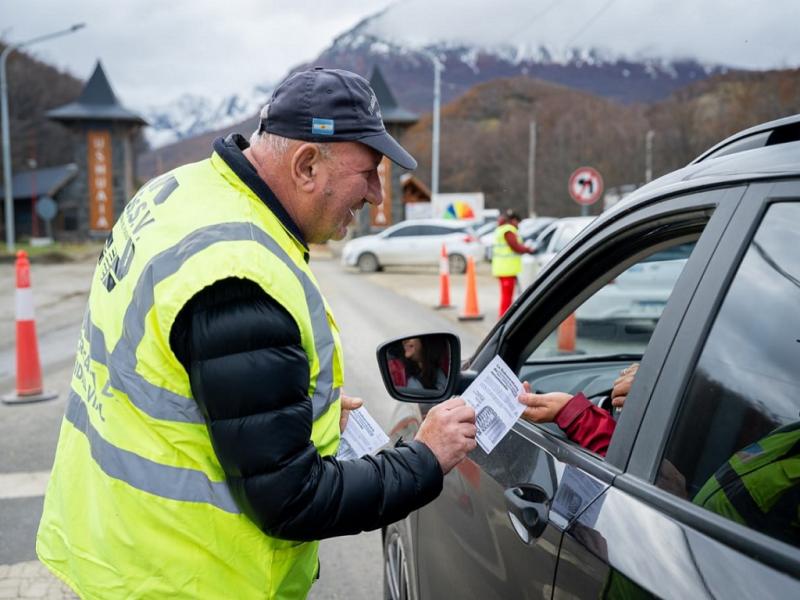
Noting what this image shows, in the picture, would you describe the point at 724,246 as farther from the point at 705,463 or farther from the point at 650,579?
the point at 650,579

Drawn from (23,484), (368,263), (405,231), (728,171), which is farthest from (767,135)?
(368,263)

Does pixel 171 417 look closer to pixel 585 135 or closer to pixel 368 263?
pixel 368 263

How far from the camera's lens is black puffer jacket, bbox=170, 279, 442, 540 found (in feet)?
4.85

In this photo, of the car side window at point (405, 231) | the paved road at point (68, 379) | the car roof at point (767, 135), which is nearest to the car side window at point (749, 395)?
the car roof at point (767, 135)

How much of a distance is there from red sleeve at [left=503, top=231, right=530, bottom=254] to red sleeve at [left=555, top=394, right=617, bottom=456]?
10701 millimetres

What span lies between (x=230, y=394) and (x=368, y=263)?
2490cm

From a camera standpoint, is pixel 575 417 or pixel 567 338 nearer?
pixel 575 417

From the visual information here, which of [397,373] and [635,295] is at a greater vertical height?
[397,373]

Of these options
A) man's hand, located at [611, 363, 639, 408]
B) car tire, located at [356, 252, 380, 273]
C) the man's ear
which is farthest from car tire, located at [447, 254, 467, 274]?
the man's ear

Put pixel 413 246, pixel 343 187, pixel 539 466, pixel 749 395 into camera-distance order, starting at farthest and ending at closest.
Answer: pixel 413 246 → pixel 539 466 → pixel 343 187 → pixel 749 395

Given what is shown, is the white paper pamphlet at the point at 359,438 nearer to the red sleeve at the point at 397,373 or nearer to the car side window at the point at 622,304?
the red sleeve at the point at 397,373

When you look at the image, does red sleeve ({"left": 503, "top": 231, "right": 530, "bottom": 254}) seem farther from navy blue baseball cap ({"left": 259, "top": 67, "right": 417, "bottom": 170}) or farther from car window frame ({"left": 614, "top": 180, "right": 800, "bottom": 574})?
car window frame ({"left": 614, "top": 180, "right": 800, "bottom": 574})

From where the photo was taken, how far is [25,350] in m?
7.67

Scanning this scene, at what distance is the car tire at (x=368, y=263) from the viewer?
2625 centimetres
